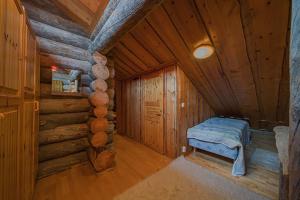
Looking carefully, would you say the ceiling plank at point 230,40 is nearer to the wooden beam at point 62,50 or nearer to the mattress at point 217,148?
the mattress at point 217,148

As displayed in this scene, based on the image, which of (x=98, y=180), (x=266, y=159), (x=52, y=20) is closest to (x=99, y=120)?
(x=98, y=180)

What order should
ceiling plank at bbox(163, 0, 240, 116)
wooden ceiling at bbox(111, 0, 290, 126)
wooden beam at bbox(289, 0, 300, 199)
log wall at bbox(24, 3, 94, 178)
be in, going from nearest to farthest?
wooden beam at bbox(289, 0, 300, 199), wooden ceiling at bbox(111, 0, 290, 126), ceiling plank at bbox(163, 0, 240, 116), log wall at bbox(24, 3, 94, 178)

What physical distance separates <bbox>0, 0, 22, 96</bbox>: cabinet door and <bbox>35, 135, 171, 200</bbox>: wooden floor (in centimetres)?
165

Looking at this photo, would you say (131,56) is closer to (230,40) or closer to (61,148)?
(230,40)

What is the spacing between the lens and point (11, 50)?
2.94 ft

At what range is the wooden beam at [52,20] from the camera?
6.80ft

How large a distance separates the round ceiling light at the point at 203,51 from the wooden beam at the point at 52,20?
7.93ft

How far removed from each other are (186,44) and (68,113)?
2.68m

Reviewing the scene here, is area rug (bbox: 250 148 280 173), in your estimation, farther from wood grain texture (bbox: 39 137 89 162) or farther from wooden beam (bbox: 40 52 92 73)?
wooden beam (bbox: 40 52 92 73)

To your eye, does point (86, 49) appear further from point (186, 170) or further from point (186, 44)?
point (186, 170)

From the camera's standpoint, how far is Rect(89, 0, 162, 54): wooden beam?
1294mm

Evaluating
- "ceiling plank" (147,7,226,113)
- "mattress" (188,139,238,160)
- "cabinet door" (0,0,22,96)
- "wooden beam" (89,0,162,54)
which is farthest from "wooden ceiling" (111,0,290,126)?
"cabinet door" (0,0,22,96)

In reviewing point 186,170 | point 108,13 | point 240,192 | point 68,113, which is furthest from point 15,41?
point 240,192

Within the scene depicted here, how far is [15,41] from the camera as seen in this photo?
0.96 meters
